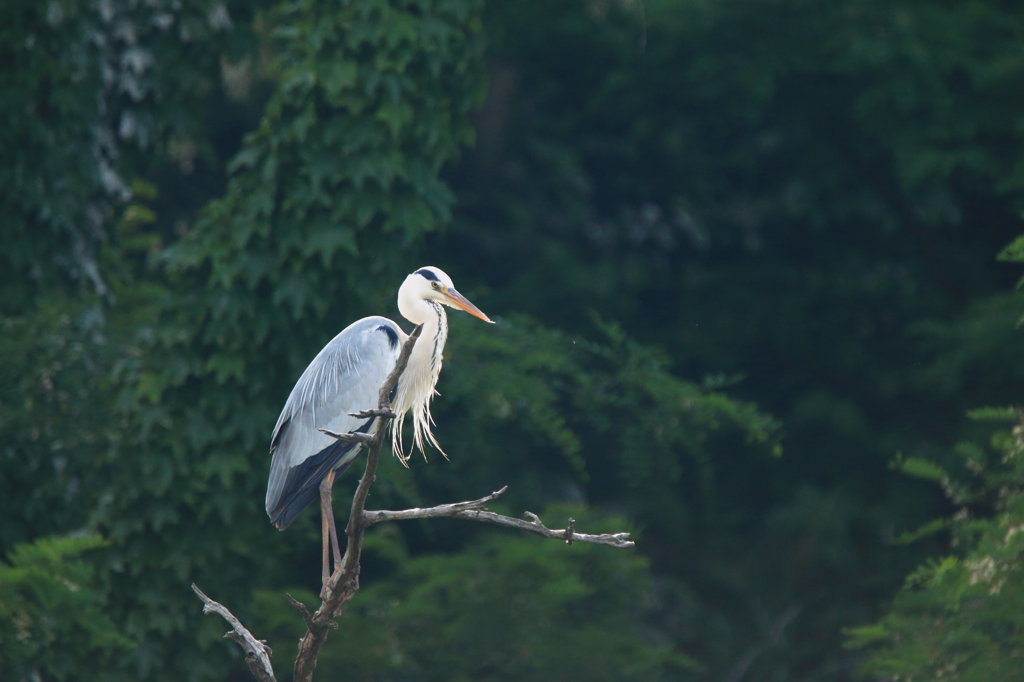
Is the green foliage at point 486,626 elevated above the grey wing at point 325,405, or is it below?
below

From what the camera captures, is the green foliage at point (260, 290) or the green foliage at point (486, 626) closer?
the green foliage at point (260, 290)

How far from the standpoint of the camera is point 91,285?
7.77 meters

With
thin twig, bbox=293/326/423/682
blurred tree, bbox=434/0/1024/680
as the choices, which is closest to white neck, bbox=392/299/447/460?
thin twig, bbox=293/326/423/682

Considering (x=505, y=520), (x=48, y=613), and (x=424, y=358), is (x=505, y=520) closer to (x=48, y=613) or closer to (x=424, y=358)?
(x=424, y=358)

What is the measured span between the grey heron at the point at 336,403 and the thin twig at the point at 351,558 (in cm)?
96

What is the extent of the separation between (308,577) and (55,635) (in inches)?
98.4

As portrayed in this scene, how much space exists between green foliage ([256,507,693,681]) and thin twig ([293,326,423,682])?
351cm

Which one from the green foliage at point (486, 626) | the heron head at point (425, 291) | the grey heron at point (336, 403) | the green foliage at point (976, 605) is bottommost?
the green foliage at point (486, 626)

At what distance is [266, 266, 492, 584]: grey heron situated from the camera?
5.06m

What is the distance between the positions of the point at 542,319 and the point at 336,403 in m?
4.03

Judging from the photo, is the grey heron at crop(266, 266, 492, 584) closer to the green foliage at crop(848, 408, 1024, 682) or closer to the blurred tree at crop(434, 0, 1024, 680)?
the green foliage at crop(848, 408, 1024, 682)

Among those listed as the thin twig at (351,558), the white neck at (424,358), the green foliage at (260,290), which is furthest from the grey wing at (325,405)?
the green foliage at (260,290)

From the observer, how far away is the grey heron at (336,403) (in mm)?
5062

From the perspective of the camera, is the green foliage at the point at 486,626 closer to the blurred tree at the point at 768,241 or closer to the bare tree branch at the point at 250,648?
the blurred tree at the point at 768,241
